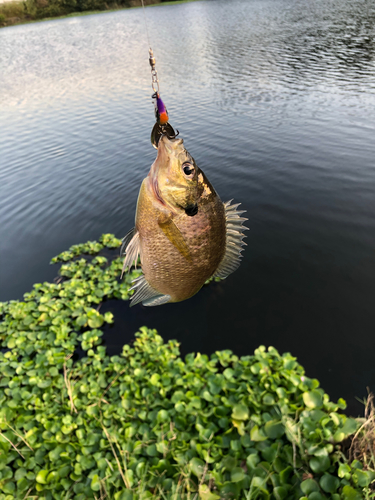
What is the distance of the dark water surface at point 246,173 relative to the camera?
21.4 ft

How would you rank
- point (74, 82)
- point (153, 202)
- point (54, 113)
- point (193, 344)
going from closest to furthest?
point (153, 202) → point (193, 344) → point (54, 113) → point (74, 82)

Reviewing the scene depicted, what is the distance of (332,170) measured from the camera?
1084cm

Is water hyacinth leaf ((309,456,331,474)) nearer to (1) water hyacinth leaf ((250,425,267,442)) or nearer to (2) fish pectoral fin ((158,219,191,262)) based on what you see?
(1) water hyacinth leaf ((250,425,267,442))

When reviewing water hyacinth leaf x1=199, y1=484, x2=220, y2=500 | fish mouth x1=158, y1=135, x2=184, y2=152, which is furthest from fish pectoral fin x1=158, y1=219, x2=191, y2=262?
water hyacinth leaf x1=199, y1=484, x2=220, y2=500

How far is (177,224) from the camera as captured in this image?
1.74 m

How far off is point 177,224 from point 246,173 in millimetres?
10501

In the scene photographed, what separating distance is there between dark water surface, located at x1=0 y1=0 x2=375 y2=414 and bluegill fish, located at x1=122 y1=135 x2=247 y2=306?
477 centimetres

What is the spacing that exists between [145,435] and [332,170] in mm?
10687

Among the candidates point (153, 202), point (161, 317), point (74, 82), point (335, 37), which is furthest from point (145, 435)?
point (335, 37)

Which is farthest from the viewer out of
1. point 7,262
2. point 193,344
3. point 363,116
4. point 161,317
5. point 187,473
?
point 363,116

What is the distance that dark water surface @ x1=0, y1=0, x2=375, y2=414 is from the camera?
6.51 metres

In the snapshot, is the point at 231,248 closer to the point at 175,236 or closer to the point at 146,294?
the point at 175,236

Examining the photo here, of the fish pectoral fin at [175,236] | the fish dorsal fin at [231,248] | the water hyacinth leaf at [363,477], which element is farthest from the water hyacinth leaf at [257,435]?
the fish pectoral fin at [175,236]

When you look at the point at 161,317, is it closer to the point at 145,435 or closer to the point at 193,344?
the point at 193,344
